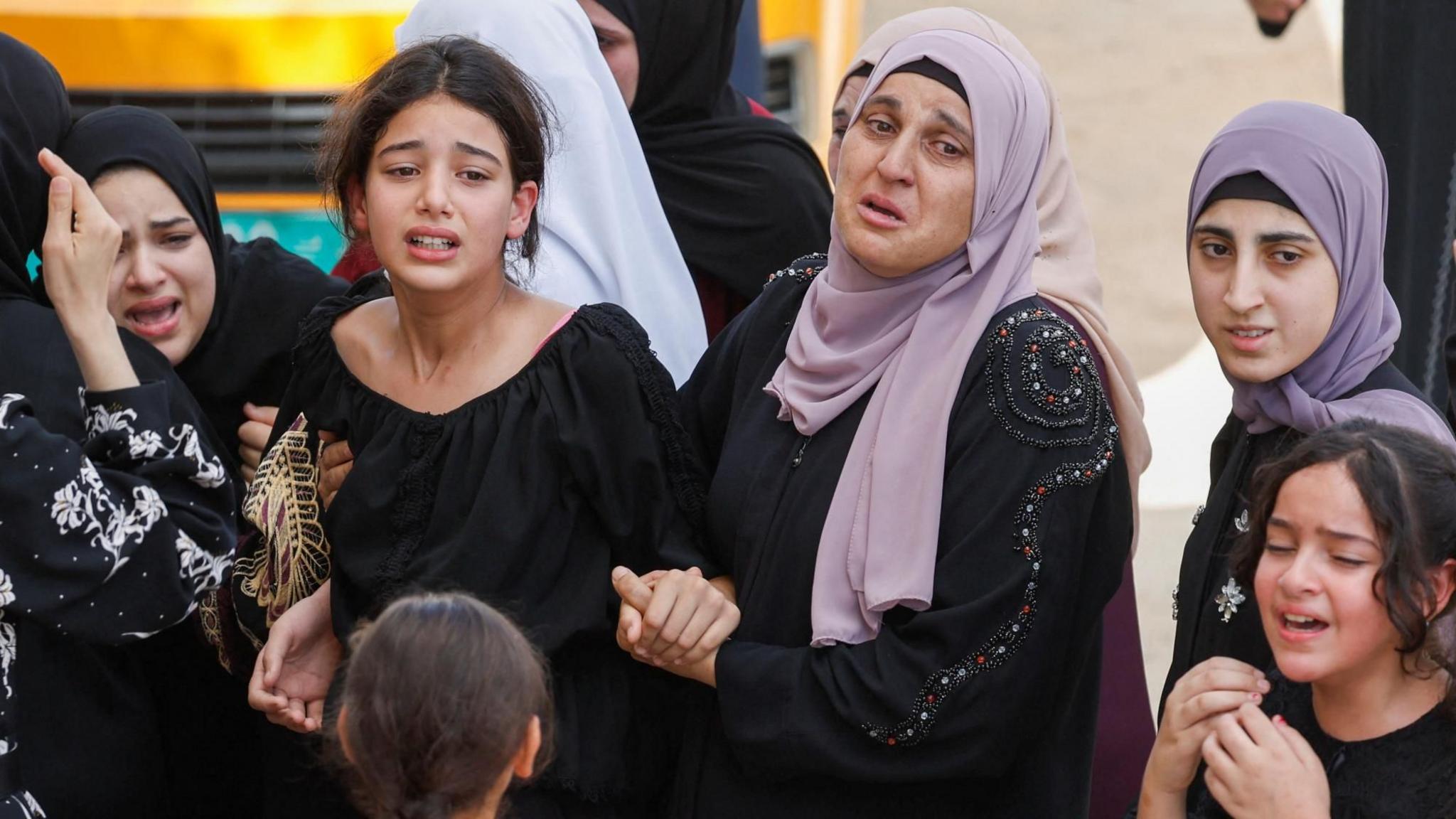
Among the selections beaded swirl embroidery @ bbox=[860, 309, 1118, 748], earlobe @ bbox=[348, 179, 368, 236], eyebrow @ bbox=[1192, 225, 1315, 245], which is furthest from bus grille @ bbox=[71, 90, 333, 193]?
beaded swirl embroidery @ bbox=[860, 309, 1118, 748]

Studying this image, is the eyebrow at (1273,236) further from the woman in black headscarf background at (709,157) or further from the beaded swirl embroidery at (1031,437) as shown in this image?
the woman in black headscarf background at (709,157)

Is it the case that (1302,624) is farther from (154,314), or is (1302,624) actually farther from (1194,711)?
(154,314)

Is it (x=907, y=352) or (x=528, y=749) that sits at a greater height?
(x=907, y=352)

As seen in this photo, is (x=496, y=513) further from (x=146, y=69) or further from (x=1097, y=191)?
(x=1097, y=191)

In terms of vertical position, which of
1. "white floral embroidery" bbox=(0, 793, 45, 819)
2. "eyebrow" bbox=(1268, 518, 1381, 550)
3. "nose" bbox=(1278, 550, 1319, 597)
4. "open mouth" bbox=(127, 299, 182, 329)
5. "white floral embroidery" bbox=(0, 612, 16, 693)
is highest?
"open mouth" bbox=(127, 299, 182, 329)

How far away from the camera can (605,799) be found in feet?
8.59

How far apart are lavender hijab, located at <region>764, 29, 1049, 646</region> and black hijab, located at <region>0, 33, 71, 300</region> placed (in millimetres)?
1223

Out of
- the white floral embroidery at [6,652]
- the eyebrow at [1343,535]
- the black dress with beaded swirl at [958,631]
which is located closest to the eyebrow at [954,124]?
the black dress with beaded swirl at [958,631]

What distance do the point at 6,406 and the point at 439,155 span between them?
0.70m

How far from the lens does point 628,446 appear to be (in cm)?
265

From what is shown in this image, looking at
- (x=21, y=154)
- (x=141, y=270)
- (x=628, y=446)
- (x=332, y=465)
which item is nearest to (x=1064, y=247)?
(x=628, y=446)

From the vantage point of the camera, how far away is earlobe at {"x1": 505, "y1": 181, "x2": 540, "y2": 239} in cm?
278

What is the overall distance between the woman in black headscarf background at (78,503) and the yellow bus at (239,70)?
9.55 ft

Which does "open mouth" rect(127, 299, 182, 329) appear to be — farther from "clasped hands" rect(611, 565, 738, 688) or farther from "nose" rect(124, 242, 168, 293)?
"clasped hands" rect(611, 565, 738, 688)
